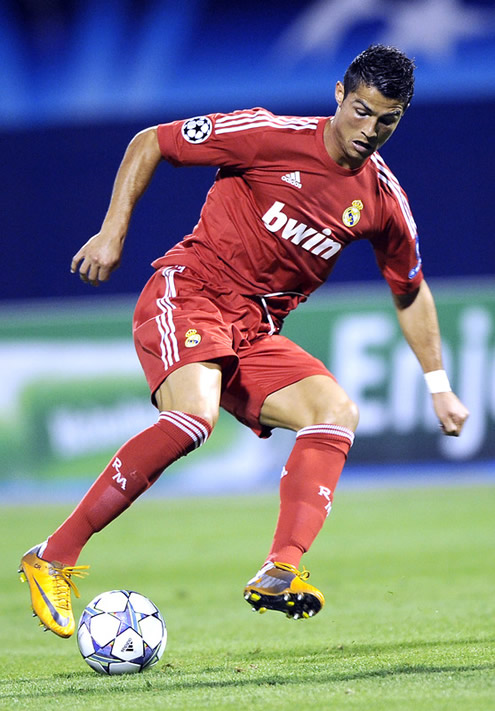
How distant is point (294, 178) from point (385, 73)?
566mm

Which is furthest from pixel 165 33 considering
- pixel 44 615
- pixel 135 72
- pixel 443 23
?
pixel 44 615

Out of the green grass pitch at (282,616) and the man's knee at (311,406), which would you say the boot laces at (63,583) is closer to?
the green grass pitch at (282,616)

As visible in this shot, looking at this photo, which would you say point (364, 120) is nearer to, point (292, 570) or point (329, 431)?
point (329, 431)

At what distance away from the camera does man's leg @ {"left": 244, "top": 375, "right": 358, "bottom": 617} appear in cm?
401

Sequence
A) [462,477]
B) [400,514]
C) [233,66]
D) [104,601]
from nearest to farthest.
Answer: [104,601], [400,514], [462,477], [233,66]

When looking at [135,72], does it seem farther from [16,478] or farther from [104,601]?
[104,601]

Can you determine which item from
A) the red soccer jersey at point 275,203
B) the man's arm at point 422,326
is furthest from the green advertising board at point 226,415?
the red soccer jersey at point 275,203

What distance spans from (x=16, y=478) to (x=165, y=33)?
781 cm

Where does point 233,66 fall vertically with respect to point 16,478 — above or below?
above

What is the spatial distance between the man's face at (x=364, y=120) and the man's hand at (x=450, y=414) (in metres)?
1.08

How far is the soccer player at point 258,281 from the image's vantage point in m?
3.91

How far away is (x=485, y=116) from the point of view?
14.8 meters

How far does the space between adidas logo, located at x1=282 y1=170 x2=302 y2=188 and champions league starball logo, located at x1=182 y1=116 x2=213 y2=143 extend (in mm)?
363

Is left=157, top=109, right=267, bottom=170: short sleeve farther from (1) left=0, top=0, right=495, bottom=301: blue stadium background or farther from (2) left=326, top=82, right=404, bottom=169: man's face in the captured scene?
(1) left=0, top=0, right=495, bottom=301: blue stadium background
